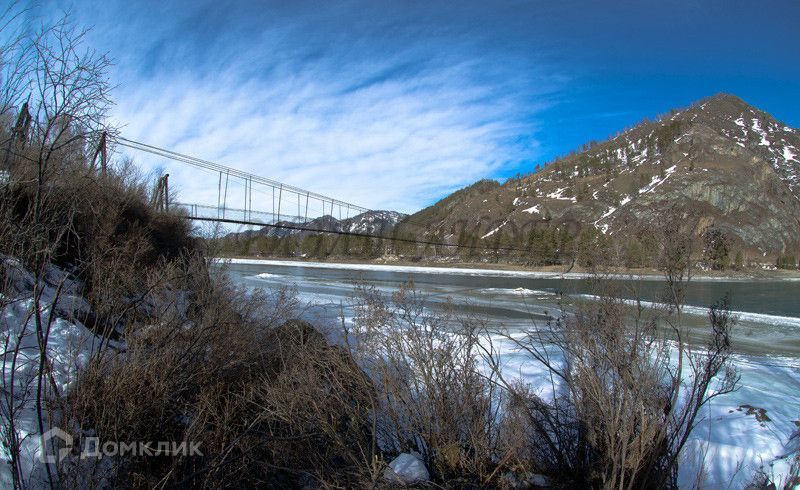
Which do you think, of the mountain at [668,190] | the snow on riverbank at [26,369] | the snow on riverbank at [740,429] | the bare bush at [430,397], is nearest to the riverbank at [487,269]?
the mountain at [668,190]

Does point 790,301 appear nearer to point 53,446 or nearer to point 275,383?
point 275,383

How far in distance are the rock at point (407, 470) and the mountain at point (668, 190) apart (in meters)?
83.2

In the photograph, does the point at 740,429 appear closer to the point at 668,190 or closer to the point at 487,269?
the point at 487,269

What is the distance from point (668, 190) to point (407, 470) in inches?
5705

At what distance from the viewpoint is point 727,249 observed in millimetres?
6945

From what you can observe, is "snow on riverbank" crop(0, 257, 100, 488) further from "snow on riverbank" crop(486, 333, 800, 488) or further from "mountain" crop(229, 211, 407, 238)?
"mountain" crop(229, 211, 407, 238)

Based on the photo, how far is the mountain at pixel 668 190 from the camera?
122 meters

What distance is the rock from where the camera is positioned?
6.44 metres

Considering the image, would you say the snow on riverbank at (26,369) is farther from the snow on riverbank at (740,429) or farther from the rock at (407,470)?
the snow on riverbank at (740,429)

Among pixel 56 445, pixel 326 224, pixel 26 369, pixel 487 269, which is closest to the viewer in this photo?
pixel 56 445

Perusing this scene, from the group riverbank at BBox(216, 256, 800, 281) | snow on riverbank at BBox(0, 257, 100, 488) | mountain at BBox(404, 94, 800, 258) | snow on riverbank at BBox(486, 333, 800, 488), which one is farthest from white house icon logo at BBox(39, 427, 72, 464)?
mountain at BBox(404, 94, 800, 258)

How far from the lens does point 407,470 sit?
22.2ft

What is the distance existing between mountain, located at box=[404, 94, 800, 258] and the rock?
83.2 metres

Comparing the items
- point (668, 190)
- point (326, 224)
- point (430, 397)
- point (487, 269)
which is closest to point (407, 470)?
point (430, 397)
